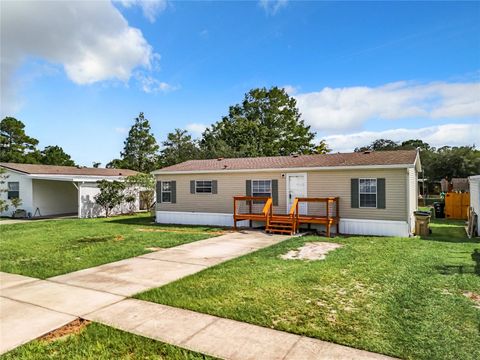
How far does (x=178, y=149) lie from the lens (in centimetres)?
3903

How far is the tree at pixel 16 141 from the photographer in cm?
3752

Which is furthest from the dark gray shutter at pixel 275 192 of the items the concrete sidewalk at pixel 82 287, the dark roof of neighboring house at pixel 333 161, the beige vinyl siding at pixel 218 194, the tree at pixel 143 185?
the tree at pixel 143 185

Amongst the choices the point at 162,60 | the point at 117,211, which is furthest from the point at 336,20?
the point at 117,211

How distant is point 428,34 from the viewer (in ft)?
40.8

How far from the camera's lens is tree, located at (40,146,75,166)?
1535 inches

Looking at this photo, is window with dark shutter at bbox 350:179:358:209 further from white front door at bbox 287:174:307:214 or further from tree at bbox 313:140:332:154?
tree at bbox 313:140:332:154

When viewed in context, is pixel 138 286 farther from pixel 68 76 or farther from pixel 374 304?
pixel 68 76

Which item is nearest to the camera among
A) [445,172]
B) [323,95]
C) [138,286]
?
[138,286]

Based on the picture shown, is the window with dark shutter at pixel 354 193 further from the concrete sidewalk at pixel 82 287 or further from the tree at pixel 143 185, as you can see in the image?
the tree at pixel 143 185

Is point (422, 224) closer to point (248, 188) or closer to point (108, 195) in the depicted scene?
point (248, 188)

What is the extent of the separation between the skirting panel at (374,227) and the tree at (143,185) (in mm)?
13267

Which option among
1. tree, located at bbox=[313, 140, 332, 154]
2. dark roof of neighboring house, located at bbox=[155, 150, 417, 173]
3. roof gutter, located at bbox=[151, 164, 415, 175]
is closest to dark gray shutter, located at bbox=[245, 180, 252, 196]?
roof gutter, located at bbox=[151, 164, 415, 175]

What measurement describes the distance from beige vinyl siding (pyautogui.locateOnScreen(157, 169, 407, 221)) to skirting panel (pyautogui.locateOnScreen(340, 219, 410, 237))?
0.52 feet

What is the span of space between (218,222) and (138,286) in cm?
897
